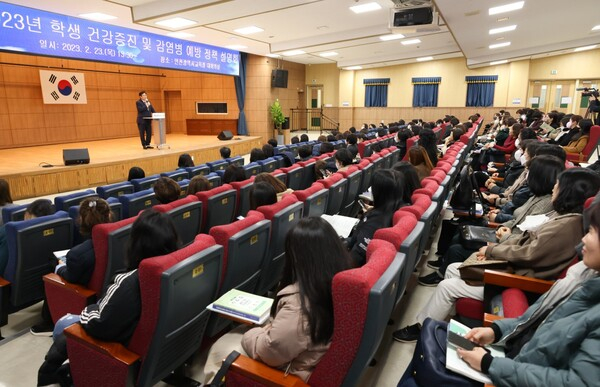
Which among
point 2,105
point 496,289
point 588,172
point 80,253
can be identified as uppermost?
point 2,105

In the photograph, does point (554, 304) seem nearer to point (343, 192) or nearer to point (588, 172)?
point (588, 172)

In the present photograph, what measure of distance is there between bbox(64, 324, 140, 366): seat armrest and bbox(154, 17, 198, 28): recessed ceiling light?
24.0 ft

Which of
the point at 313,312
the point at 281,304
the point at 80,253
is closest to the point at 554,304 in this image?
the point at 313,312

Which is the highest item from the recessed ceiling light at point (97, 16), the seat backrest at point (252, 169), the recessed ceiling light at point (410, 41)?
the recessed ceiling light at point (410, 41)

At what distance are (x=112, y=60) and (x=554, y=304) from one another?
915 centimetres

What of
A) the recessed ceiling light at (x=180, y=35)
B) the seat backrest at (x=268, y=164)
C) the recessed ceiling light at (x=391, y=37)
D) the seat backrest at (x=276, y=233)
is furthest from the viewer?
the recessed ceiling light at (x=391, y=37)

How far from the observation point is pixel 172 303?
65.4 inches

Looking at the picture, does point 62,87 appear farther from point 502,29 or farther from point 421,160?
point 502,29

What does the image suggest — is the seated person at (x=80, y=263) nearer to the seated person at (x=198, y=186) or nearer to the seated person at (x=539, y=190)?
the seated person at (x=198, y=186)

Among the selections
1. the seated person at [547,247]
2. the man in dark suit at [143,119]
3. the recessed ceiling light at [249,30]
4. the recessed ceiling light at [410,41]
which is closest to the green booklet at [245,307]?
the seated person at [547,247]

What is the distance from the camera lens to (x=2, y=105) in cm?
1018

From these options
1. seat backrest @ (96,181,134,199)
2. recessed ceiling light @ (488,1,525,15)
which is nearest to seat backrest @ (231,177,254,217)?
seat backrest @ (96,181,134,199)

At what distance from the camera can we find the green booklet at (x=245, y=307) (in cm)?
155

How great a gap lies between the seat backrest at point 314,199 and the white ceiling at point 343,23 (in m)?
4.75
